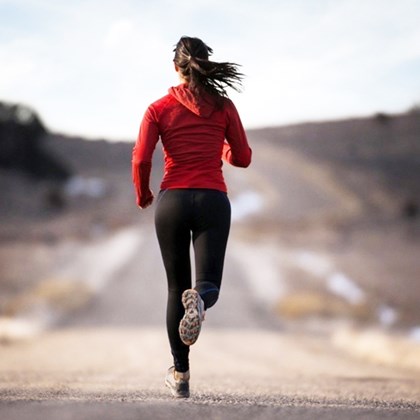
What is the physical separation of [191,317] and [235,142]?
1169 millimetres

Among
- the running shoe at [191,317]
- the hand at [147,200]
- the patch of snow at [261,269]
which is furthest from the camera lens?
the patch of snow at [261,269]

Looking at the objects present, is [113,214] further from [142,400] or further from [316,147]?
[142,400]

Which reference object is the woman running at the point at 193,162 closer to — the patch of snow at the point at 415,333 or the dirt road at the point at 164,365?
the dirt road at the point at 164,365

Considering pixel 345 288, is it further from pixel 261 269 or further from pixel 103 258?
pixel 103 258

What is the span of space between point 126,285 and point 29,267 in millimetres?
6501

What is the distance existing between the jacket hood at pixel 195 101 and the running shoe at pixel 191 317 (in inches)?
43.6

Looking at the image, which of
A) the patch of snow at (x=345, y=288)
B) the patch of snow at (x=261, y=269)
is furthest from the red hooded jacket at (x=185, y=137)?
the patch of snow at (x=345, y=288)

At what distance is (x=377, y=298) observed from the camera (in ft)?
121

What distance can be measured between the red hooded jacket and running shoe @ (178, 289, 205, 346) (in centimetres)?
69

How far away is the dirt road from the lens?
5.41 metres

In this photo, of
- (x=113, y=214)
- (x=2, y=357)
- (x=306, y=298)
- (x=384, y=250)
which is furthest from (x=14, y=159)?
(x=2, y=357)

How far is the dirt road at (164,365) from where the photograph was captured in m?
5.41

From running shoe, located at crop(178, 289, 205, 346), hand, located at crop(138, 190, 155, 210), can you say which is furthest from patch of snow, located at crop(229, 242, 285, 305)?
running shoe, located at crop(178, 289, 205, 346)

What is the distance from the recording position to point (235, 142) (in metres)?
5.95
